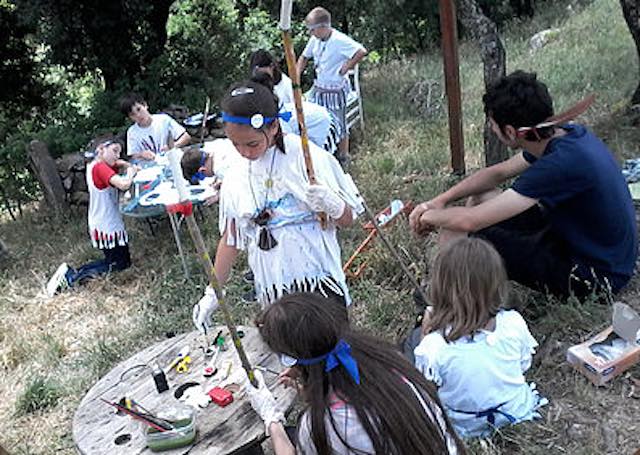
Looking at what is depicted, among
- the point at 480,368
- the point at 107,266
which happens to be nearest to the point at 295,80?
the point at 480,368

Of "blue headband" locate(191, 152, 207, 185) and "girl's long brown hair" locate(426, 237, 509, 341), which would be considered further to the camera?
"blue headband" locate(191, 152, 207, 185)

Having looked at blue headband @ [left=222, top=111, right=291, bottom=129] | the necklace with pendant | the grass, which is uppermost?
blue headband @ [left=222, top=111, right=291, bottom=129]

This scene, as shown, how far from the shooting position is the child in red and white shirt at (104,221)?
512 centimetres

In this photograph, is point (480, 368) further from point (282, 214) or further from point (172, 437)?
point (172, 437)

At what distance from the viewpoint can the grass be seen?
2.77 metres

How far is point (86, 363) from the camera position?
13.5ft

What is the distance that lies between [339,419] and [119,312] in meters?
3.36

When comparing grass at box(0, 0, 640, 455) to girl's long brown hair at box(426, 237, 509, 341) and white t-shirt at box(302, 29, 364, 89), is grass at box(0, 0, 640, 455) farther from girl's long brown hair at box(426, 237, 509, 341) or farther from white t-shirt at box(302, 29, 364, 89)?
white t-shirt at box(302, 29, 364, 89)

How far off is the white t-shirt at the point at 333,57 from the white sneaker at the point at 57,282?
10.3 ft

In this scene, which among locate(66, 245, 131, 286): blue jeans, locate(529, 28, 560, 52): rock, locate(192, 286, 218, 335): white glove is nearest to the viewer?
locate(192, 286, 218, 335): white glove

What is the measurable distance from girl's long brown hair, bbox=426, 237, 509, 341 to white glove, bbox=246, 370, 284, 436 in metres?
0.72

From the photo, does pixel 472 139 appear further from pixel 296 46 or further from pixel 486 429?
pixel 296 46

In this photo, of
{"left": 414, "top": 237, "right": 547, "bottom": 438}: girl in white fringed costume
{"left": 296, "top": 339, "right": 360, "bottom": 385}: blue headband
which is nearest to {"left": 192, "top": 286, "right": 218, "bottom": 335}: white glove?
{"left": 414, "top": 237, "right": 547, "bottom": 438}: girl in white fringed costume

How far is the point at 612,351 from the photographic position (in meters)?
2.87
